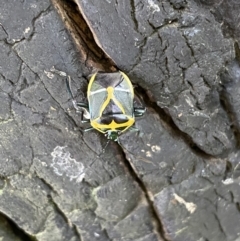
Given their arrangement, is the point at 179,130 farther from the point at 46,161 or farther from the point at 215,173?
the point at 46,161

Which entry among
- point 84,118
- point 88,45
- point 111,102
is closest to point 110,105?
point 111,102

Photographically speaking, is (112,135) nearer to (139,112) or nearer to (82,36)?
(139,112)

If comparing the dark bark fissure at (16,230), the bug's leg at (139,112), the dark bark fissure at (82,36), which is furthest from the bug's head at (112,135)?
the dark bark fissure at (16,230)

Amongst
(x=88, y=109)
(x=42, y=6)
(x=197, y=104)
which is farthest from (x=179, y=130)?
(x=42, y=6)

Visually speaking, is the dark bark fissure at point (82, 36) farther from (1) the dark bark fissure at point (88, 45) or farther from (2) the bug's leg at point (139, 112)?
(2) the bug's leg at point (139, 112)

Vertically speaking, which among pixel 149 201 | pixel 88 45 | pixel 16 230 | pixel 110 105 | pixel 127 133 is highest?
pixel 88 45

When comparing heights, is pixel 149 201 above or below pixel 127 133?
below

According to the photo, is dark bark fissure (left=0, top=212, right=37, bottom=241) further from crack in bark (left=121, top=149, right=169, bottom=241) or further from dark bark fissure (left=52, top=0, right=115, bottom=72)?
dark bark fissure (left=52, top=0, right=115, bottom=72)

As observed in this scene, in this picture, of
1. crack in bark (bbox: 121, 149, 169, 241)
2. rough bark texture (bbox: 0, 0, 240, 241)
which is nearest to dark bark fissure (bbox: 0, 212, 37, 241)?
rough bark texture (bbox: 0, 0, 240, 241)
